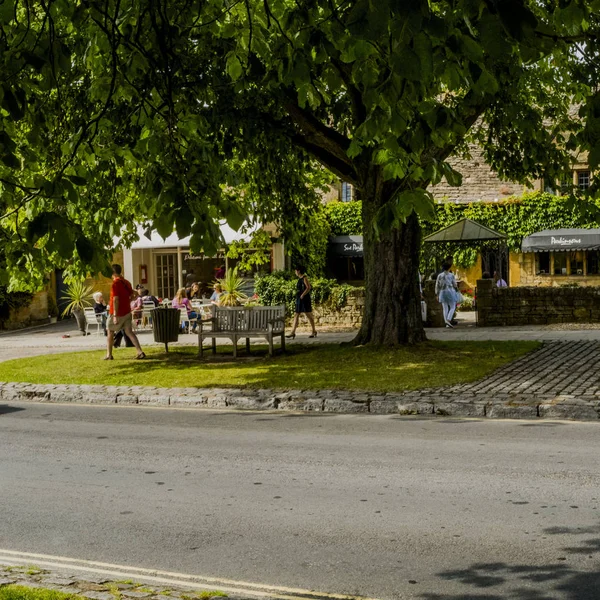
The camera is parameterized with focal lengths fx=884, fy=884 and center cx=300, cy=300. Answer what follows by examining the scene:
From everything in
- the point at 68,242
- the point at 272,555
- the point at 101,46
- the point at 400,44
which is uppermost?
the point at 101,46

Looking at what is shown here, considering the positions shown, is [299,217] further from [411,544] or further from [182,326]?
[411,544]

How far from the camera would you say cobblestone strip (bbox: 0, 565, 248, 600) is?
4.85m

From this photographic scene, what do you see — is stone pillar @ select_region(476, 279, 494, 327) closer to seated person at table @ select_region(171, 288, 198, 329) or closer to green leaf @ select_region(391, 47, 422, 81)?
seated person at table @ select_region(171, 288, 198, 329)

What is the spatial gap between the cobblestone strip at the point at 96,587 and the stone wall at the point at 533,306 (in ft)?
63.9

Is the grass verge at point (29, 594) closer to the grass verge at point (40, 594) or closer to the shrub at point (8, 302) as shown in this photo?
the grass verge at point (40, 594)

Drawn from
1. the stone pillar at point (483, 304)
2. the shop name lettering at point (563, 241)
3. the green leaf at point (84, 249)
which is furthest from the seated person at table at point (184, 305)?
the green leaf at point (84, 249)

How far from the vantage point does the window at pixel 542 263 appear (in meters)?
34.8

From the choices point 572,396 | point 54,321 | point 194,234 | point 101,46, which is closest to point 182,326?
point 54,321

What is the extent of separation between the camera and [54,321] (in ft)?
111

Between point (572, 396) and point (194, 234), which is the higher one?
point (194, 234)

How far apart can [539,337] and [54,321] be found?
20502mm

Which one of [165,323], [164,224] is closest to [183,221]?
[164,224]

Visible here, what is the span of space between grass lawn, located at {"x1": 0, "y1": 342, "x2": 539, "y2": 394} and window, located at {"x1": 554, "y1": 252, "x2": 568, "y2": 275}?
58.4 ft

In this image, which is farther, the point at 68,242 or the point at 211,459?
the point at 211,459
